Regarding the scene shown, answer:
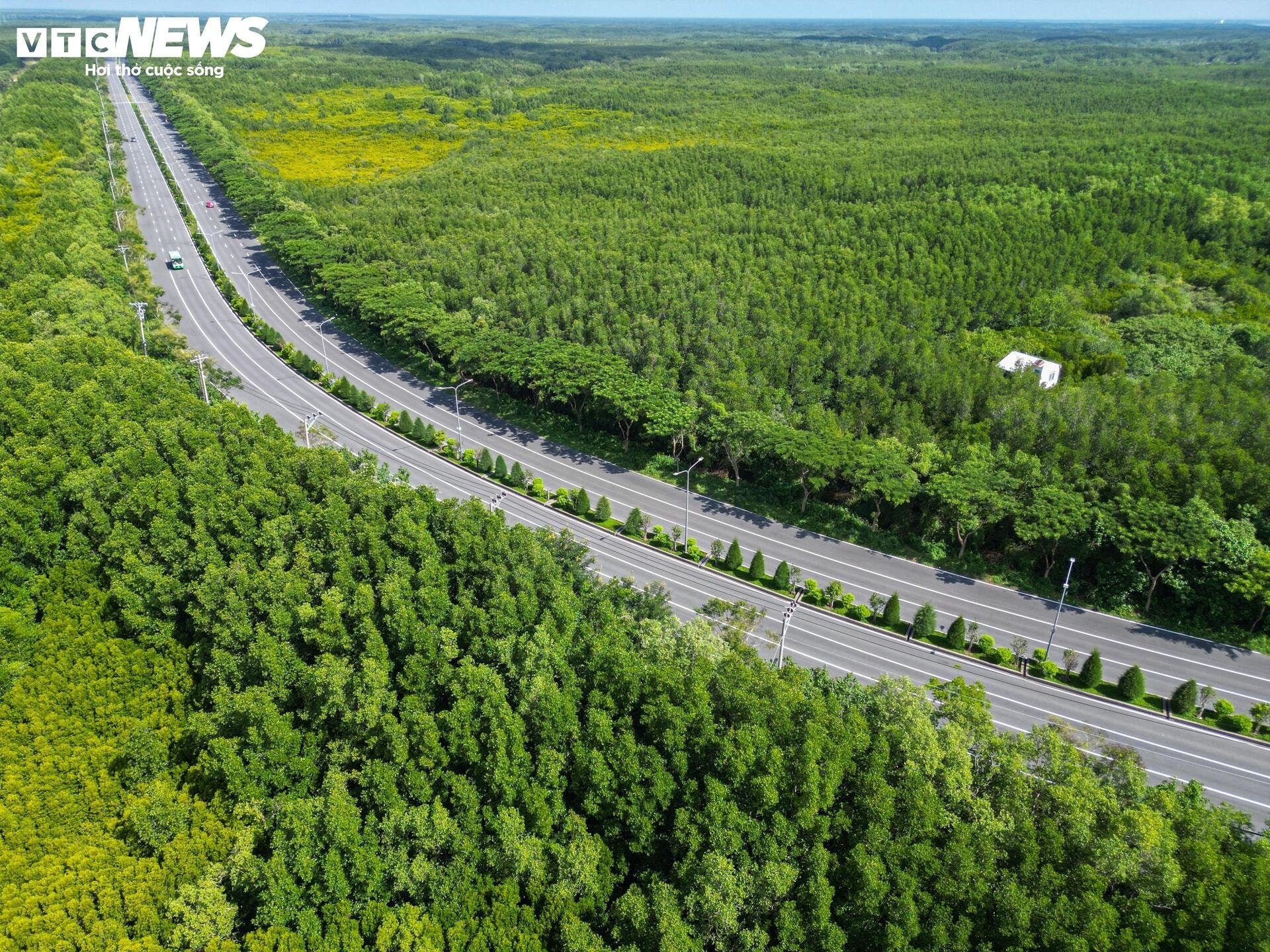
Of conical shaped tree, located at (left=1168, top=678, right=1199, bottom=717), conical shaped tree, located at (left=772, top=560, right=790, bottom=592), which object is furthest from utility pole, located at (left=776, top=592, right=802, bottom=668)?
conical shaped tree, located at (left=1168, top=678, right=1199, bottom=717)

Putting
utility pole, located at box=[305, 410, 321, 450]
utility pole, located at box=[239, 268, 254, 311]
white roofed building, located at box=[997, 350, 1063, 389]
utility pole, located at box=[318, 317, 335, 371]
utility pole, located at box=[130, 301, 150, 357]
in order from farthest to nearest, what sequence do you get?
utility pole, located at box=[239, 268, 254, 311], utility pole, located at box=[318, 317, 335, 371], utility pole, located at box=[130, 301, 150, 357], white roofed building, located at box=[997, 350, 1063, 389], utility pole, located at box=[305, 410, 321, 450]

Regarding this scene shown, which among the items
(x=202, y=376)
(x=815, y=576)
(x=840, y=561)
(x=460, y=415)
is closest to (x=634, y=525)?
(x=815, y=576)

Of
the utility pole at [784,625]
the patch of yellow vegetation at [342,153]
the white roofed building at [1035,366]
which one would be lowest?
the utility pole at [784,625]

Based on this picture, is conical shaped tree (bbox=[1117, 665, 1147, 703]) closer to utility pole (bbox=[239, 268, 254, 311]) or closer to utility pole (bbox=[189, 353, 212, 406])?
utility pole (bbox=[189, 353, 212, 406])

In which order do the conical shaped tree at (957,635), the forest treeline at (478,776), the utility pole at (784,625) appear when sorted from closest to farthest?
the forest treeline at (478,776) → the utility pole at (784,625) → the conical shaped tree at (957,635)

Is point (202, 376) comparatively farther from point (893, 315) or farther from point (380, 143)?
point (380, 143)

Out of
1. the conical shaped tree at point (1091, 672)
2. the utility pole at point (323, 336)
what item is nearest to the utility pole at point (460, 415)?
the utility pole at point (323, 336)

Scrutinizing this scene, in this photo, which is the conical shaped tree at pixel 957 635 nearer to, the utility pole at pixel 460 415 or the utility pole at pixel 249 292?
the utility pole at pixel 460 415
